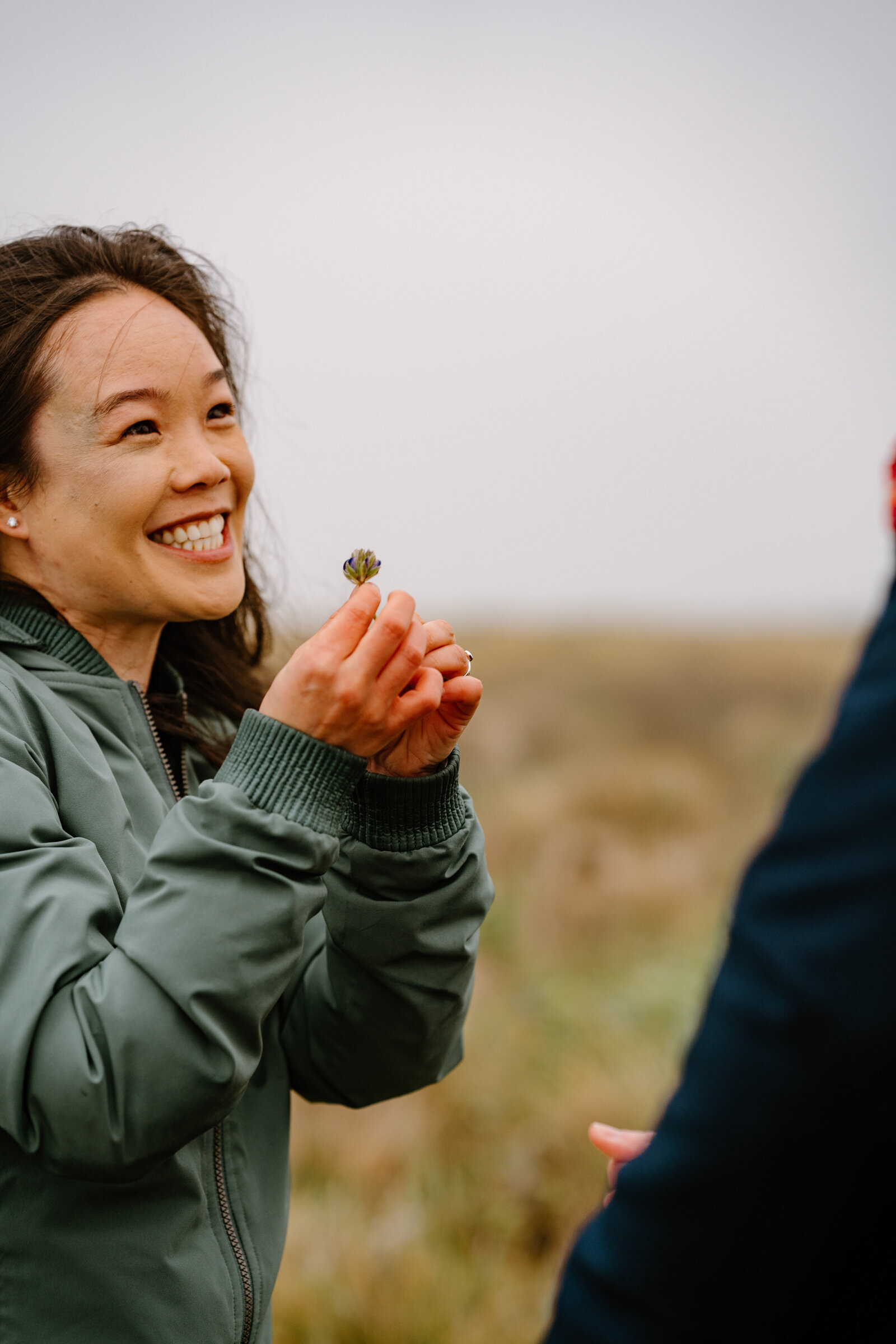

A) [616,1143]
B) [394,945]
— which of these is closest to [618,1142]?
[616,1143]

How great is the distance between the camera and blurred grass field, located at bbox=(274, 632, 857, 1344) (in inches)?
165

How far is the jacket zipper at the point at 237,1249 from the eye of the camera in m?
1.55

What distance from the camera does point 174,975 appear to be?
1.20 metres

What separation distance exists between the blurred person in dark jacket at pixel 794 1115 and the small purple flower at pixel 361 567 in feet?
3.39

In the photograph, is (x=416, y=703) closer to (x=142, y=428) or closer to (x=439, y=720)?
(x=439, y=720)

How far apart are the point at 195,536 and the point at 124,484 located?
16cm

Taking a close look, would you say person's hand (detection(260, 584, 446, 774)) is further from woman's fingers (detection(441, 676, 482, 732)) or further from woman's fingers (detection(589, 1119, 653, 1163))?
woman's fingers (detection(589, 1119, 653, 1163))

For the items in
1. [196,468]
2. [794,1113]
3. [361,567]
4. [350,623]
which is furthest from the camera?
[196,468]

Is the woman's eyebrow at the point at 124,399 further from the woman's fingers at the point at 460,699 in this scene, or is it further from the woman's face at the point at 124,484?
the woman's fingers at the point at 460,699

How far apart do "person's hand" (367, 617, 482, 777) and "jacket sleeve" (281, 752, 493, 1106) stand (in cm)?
4

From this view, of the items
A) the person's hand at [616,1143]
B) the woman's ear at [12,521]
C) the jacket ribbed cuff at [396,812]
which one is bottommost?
the person's hand at [616,1143]

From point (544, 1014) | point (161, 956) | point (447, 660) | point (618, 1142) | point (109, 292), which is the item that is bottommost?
point (544, 1014)

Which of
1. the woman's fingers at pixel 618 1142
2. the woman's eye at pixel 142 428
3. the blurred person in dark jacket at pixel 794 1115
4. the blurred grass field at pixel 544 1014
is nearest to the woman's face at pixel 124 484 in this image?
the woman's eye at pixel 142 428

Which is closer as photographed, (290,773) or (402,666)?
(290,773)
